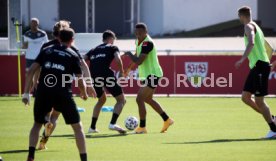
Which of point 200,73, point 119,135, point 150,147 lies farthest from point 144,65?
point 200,73

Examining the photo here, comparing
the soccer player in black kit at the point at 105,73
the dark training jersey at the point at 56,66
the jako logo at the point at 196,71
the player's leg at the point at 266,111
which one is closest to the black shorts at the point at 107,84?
the soccer player in black kit at the point at 105,73

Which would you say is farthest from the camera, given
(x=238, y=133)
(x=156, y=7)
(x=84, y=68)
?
(x=156, y=7)

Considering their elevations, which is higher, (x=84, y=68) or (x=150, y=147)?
(x=84, y=68)

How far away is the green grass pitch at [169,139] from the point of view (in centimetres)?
1246

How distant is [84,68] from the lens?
11.5 meters

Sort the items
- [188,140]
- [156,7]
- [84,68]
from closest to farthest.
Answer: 1. [84,68]
2. [188,140]
3. [156,7]

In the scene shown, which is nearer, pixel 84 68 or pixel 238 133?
pixel 84 68

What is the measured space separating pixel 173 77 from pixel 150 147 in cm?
1219

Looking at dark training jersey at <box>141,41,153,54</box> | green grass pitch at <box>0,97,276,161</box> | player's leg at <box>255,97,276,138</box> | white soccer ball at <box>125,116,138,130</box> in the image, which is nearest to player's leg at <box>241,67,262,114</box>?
player's leg at <box>255,97,276,138</box>

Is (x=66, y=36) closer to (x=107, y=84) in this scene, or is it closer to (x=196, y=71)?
(x=107, y=84)

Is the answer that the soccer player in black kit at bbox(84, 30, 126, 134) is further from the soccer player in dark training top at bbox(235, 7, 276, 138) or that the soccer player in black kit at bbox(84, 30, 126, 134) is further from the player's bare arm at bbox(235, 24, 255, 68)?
the player's bare arm at bbox(235, 24, 255, 68)

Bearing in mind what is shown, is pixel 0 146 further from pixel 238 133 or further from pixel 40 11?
pixel 40 11

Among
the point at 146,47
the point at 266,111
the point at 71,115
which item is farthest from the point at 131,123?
the point at 71,115

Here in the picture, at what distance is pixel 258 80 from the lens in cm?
1432
